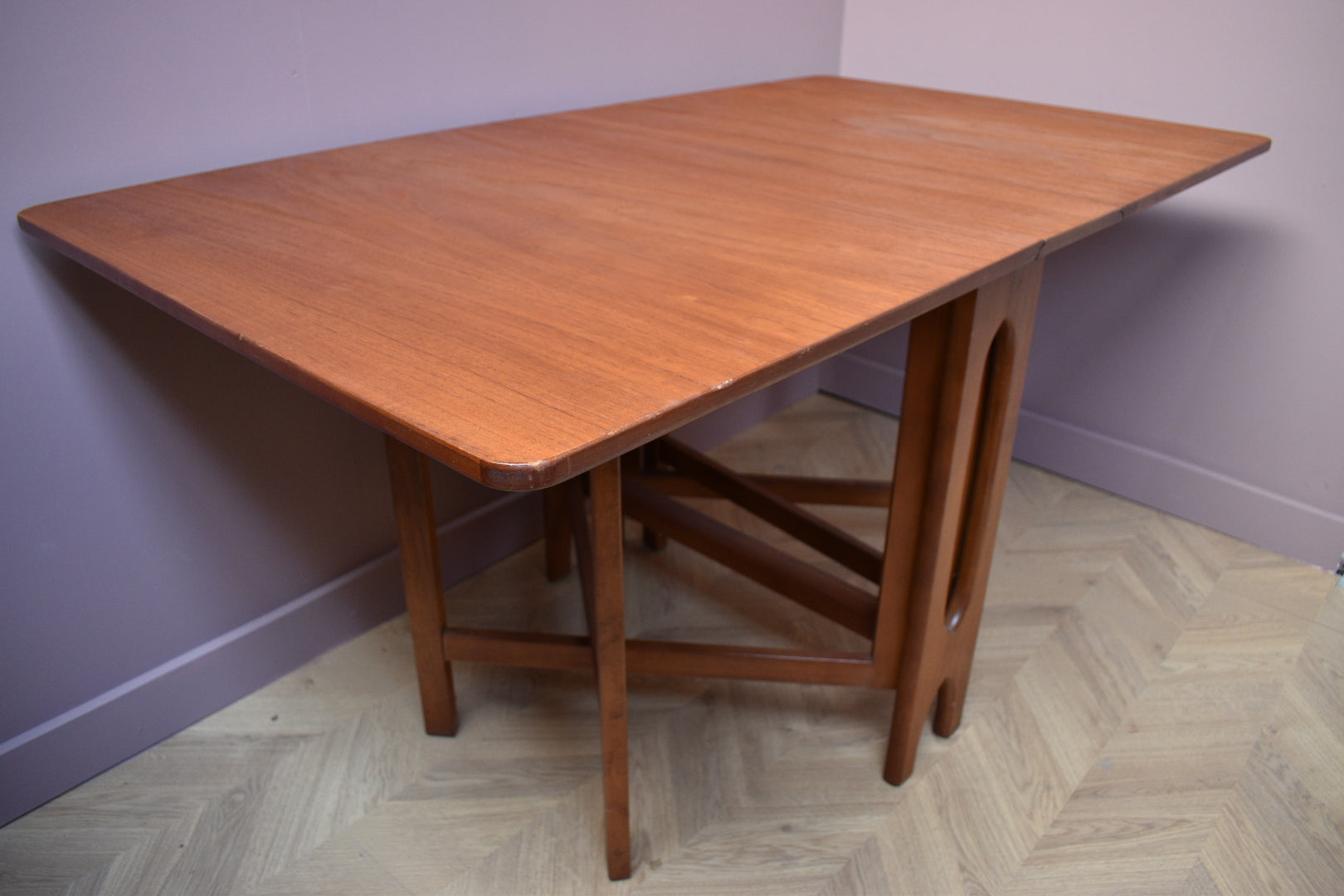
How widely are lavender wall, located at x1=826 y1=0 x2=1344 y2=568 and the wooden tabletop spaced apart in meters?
0.38

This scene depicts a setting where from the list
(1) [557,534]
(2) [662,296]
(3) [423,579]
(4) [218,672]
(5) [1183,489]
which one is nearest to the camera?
(2) [662,296]

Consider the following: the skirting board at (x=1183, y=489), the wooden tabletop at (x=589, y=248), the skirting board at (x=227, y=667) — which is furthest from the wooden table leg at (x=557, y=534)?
the skirting board at (x=1183, y=489)

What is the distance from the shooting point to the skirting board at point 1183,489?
82.9 inches

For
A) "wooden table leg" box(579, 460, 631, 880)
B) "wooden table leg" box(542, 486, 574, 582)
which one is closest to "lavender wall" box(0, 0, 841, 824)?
"wooden table leg" box(542, 486, 574, 582)

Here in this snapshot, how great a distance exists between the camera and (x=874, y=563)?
163cm

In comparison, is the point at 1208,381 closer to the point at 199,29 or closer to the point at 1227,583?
the point at 1227,583

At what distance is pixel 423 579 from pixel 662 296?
72 centimetres

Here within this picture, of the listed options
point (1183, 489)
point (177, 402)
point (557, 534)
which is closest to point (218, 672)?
point (177, 402)

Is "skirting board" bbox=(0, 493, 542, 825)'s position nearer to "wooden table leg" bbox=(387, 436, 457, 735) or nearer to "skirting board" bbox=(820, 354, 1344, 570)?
"wooden table leg" bbox=(387, 436, 457, 735)

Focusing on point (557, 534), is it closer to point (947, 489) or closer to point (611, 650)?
point (611, 650)

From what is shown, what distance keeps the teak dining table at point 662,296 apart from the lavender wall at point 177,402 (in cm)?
9

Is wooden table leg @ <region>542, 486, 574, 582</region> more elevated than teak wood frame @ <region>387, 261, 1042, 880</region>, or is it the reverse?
teak wood frame @ <region>387, 261, 1042, 880</region>

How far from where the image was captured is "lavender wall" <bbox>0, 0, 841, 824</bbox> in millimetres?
1300

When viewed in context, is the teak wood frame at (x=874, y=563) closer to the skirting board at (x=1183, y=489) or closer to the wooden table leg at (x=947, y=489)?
the wooden table leg at (x=947, y=489)
